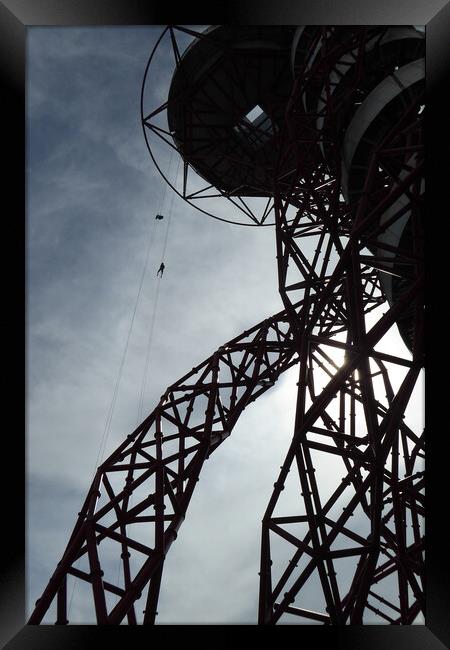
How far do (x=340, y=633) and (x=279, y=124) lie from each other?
16.7 metres

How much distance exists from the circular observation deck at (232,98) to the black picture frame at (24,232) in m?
12.6

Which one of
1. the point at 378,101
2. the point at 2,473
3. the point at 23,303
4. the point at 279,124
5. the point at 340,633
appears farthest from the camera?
the point at 279,124

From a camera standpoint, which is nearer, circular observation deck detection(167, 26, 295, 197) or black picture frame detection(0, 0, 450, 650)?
black picture frame detection(0, 0, 450, 650)

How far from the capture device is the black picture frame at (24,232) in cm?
400

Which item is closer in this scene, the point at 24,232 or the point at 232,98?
the point at 24,232

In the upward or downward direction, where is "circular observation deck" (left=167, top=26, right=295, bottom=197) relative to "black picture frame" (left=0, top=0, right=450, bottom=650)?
upward

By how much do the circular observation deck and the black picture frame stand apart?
41.3 ft

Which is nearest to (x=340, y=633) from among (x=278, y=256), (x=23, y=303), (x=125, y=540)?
(x=23, y=303)

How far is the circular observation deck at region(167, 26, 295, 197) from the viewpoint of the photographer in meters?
16.1

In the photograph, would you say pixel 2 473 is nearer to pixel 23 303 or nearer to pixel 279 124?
pixel 23 303

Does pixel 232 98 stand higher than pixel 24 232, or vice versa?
pixel 232 98

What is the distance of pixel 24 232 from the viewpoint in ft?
14.5

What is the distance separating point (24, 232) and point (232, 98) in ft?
47.9
